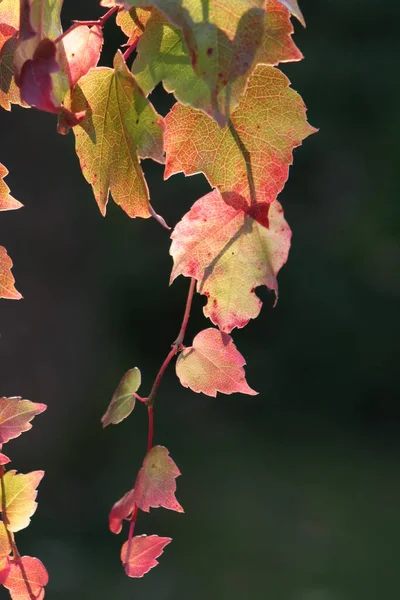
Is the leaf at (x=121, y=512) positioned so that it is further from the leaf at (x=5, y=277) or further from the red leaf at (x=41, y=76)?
the red leaf at (x=41, y=76)

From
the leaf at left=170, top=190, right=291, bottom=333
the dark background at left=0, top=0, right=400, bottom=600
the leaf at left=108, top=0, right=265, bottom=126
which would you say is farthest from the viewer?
the dark background at left=0, top=0, right=400, bottom=600

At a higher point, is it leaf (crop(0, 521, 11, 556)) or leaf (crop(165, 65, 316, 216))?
leaf (crop(165, 65, 316, 216))

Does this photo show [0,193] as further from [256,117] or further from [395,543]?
[395,543]

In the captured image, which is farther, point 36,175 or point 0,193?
point 36,175

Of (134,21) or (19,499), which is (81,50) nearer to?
(134,21)

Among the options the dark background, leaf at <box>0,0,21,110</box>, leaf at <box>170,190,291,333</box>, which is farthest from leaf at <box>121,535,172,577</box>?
the dark background

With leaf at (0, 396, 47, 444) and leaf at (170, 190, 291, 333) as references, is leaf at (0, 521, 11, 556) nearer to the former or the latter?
leaf at (0, 396, 47, 444)

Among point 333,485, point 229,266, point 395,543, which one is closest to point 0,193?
point 229,266
